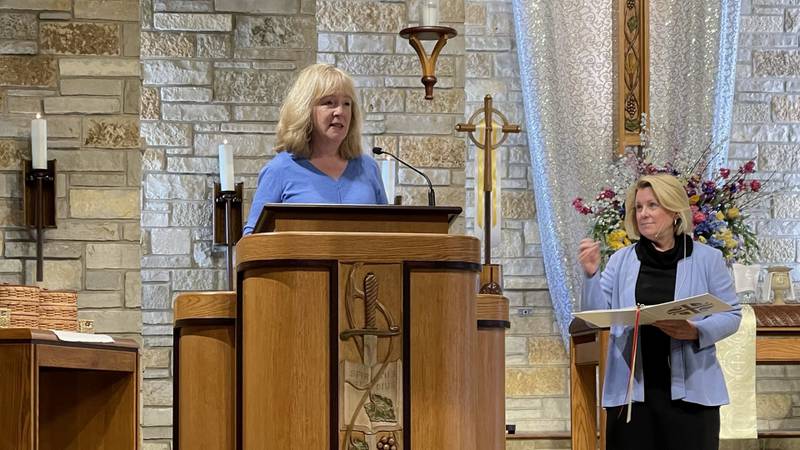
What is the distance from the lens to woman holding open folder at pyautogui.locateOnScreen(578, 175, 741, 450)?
12.4ft

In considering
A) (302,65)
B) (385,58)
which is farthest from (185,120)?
(385,58)

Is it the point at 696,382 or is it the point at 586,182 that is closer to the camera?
the point at 696,382

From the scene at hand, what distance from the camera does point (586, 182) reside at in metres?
6.16

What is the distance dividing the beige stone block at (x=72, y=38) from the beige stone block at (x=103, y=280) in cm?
84

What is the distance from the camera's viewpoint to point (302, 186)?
10.8ft

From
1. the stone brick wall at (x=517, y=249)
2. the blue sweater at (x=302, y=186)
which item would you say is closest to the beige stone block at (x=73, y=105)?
the blue sweater at (x=302, y=186)

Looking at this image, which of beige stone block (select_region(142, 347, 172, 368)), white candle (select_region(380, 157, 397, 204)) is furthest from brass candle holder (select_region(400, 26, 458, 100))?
beige stone block (select_region(142, 347, 172, 368))

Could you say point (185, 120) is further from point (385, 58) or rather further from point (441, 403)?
point (441, 403)

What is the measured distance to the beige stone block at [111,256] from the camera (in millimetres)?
4480

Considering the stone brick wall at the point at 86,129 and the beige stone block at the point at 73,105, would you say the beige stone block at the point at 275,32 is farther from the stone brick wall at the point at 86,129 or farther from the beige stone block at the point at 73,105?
the beige stone block at the point at 73,105

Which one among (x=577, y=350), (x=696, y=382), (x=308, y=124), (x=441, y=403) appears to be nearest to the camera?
(x=441, y=403)

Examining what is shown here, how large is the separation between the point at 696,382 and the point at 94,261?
7.32 feet

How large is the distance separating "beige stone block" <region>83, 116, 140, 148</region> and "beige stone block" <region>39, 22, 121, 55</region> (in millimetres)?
261

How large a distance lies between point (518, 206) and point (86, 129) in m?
2.61
